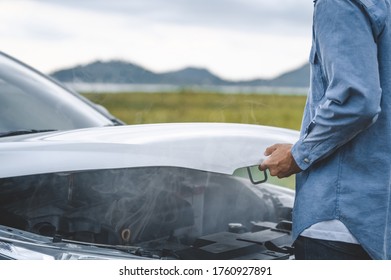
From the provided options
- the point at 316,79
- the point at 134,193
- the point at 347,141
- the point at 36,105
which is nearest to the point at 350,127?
the point at 347,141

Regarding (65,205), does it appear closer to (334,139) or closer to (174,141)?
(174,141)

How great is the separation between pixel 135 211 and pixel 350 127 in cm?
99

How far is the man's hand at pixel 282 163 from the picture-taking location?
64.3 inches

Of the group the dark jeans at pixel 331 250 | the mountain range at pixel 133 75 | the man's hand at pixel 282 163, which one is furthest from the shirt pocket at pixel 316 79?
the mountain range at pixel 133 75

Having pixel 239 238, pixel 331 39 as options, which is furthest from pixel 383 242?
pixel 239 238

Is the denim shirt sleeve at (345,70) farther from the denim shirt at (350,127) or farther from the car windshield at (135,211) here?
the car windshield at (135,211)

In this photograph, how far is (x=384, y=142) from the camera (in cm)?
157

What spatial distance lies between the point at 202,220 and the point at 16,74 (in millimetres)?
1393

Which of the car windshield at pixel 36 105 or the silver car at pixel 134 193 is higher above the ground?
the car windshield at pixel 36 105

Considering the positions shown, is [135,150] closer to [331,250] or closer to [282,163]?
[282,163]

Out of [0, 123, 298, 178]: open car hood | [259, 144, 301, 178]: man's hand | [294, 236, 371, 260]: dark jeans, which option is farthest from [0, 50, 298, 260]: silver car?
[294, 236, 371, 260]: dark jeans

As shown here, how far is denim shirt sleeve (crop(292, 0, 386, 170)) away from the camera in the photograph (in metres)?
1.47

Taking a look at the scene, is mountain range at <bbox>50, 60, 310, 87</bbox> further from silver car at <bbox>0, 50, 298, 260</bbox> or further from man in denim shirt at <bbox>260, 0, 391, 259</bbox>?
man in denim shirt at <bbox>260, 0, 391, 259</bbox>

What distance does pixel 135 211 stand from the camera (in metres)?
2.18
